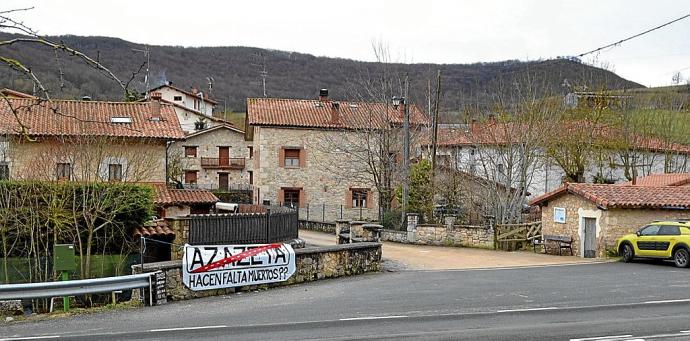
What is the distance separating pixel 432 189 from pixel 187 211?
1217 centimetres

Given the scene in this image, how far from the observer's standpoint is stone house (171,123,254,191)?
206ft

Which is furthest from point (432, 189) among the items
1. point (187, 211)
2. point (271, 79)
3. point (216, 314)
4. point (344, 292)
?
point (271, 79)

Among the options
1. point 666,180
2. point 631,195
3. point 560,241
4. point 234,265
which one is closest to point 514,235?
point 560,241

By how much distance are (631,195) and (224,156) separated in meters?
44.0

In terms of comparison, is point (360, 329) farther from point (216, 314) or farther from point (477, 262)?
point (477, 262)

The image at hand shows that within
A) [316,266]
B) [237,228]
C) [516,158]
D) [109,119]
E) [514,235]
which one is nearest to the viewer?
[316,266]

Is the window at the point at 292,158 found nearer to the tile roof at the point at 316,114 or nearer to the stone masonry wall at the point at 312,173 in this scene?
the stone masonry wall at the point at 312,173

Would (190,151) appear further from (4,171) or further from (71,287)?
(71,287)

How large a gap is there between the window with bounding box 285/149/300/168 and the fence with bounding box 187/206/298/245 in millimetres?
22987

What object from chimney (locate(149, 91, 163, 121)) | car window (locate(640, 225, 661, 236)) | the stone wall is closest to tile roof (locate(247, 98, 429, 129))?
chimney (locate(149, 91, 163, 121))

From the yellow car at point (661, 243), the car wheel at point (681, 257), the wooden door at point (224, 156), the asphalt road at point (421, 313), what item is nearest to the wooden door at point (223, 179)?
the wooden door at point (224, 156)

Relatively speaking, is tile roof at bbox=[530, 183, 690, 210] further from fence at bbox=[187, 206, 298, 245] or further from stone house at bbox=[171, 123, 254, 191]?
stone house at bbox=[171, 123, 254, 191]

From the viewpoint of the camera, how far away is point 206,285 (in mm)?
15305

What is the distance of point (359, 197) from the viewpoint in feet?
148
